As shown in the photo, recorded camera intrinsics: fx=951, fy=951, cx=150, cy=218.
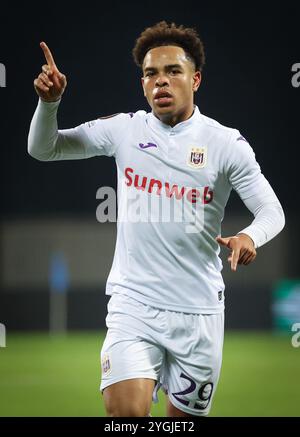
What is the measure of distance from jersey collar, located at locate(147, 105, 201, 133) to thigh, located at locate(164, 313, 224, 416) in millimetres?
1049

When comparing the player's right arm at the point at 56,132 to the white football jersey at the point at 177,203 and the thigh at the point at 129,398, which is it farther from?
the thigh at the point at 129,398

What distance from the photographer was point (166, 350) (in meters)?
5.05

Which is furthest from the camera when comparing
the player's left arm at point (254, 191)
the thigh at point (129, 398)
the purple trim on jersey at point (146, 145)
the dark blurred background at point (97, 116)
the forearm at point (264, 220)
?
the dark blurred background at point (97, 116)

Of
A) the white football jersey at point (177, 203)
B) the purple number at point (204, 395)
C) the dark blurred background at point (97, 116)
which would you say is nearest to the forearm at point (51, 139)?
the white football jersey at point (177, 203)

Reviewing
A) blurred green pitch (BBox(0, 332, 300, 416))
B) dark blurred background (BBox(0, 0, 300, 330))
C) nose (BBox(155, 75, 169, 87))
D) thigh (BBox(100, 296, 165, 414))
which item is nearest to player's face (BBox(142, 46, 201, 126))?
nose (BBox(155, 75, 169, 87))

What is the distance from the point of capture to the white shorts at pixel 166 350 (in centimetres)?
487

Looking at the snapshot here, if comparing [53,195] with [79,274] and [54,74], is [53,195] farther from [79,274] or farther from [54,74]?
[54,74]

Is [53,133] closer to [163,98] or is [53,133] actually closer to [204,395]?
[163,98]

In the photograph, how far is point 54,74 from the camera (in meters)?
4.93

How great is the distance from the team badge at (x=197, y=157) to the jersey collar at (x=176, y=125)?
168 millimetres

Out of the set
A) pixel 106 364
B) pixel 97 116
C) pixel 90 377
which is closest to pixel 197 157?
pixel 106 364

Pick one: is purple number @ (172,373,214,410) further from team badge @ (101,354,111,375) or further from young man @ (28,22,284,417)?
team badge @ (101,354,111,375)

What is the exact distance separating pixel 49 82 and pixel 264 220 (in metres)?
1.33

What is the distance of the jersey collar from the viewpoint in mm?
5309
